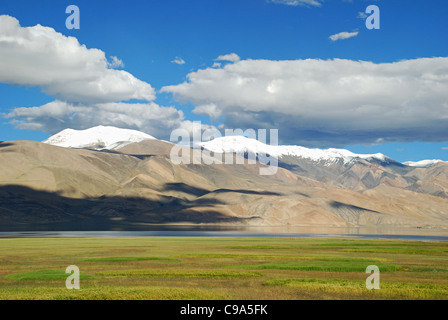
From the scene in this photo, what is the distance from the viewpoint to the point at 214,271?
62281 mm

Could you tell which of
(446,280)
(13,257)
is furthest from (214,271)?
(13,257)

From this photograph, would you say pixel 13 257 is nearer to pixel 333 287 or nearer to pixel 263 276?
pixel 263 276

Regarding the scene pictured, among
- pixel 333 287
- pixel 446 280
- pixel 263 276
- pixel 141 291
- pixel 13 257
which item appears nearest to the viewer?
pixel 141 291

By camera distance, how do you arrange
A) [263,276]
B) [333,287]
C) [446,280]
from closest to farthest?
[333,287]
[446,280]
[263,276]
